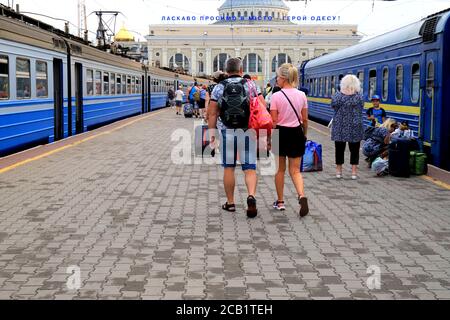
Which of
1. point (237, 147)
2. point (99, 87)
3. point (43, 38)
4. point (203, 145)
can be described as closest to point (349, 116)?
point (237, 147)

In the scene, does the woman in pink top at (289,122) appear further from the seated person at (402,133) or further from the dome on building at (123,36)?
the dome on building at (123,36)

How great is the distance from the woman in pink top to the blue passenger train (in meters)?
6.45

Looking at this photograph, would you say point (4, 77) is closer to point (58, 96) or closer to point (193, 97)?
point (58, 96)

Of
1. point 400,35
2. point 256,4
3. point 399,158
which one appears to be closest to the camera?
point 399,158

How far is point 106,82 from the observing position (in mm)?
23141

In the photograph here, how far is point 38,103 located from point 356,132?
24.5ft

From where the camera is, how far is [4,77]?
41.8 ft

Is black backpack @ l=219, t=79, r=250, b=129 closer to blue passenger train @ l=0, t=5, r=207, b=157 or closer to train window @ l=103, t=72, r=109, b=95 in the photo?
blue passenger train @ l=0, t=5, r=207, b=157

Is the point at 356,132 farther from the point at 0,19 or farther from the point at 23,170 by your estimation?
the point at 0,19

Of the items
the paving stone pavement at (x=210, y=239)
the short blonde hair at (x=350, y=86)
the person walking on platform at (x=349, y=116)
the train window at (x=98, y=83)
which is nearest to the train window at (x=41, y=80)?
the paving stone pavement at (x=210, y=239)

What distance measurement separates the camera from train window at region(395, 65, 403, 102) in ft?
45.5

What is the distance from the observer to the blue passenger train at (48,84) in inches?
513

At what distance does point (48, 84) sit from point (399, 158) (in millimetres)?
8468

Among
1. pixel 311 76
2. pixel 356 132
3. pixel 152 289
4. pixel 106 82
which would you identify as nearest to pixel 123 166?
pixel 356 132
